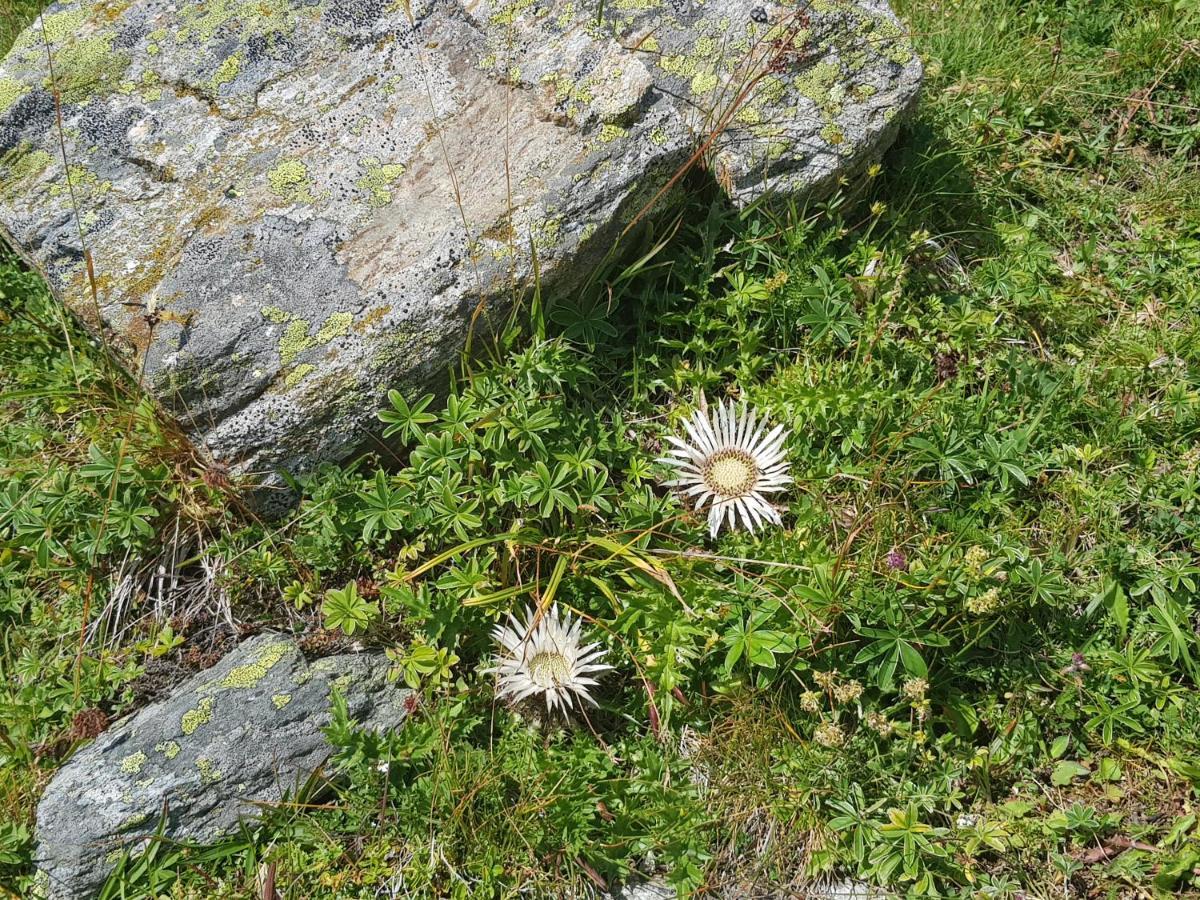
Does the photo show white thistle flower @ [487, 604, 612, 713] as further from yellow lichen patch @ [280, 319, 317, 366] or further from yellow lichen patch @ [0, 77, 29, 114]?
yellow lichen patch @ [0, 77, 29, 114]

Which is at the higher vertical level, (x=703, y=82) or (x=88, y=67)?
(x=88, y=67)

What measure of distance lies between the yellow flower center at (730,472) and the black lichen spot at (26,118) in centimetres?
296

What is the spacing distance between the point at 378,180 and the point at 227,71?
0.88 metres

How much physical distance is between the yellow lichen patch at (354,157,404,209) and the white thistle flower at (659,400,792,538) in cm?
142

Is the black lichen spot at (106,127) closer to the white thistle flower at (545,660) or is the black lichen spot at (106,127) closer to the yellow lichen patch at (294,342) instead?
the yellow lichen patch at (294,342)

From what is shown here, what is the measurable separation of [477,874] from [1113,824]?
2.12m

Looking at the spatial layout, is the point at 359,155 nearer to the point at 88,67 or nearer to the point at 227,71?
the point at 227,71

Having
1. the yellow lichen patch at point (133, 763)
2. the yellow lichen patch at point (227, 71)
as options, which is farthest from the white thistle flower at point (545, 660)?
the yellow lichen patch at point (227, 71)

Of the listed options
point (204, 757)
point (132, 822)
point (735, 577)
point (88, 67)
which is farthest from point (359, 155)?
point (132, 822)

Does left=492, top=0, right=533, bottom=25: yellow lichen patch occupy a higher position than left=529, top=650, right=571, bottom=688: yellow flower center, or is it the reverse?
left=492, top=0, right=533, bottom=25: yellow lichen patch

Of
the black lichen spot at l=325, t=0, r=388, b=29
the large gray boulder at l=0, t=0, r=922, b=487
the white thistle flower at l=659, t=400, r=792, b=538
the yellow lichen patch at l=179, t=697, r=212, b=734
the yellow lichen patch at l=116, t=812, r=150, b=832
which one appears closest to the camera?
the yellow lichen patch at l=116, t=812, r=150, b=832

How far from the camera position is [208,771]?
305 centimetres

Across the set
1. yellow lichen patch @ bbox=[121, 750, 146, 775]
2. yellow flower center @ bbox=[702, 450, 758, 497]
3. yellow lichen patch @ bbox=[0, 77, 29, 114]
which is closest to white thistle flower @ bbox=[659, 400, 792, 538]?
yellow flower center @ bbox=[702, 450, 758, 497]

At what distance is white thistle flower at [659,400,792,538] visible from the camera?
334cm
